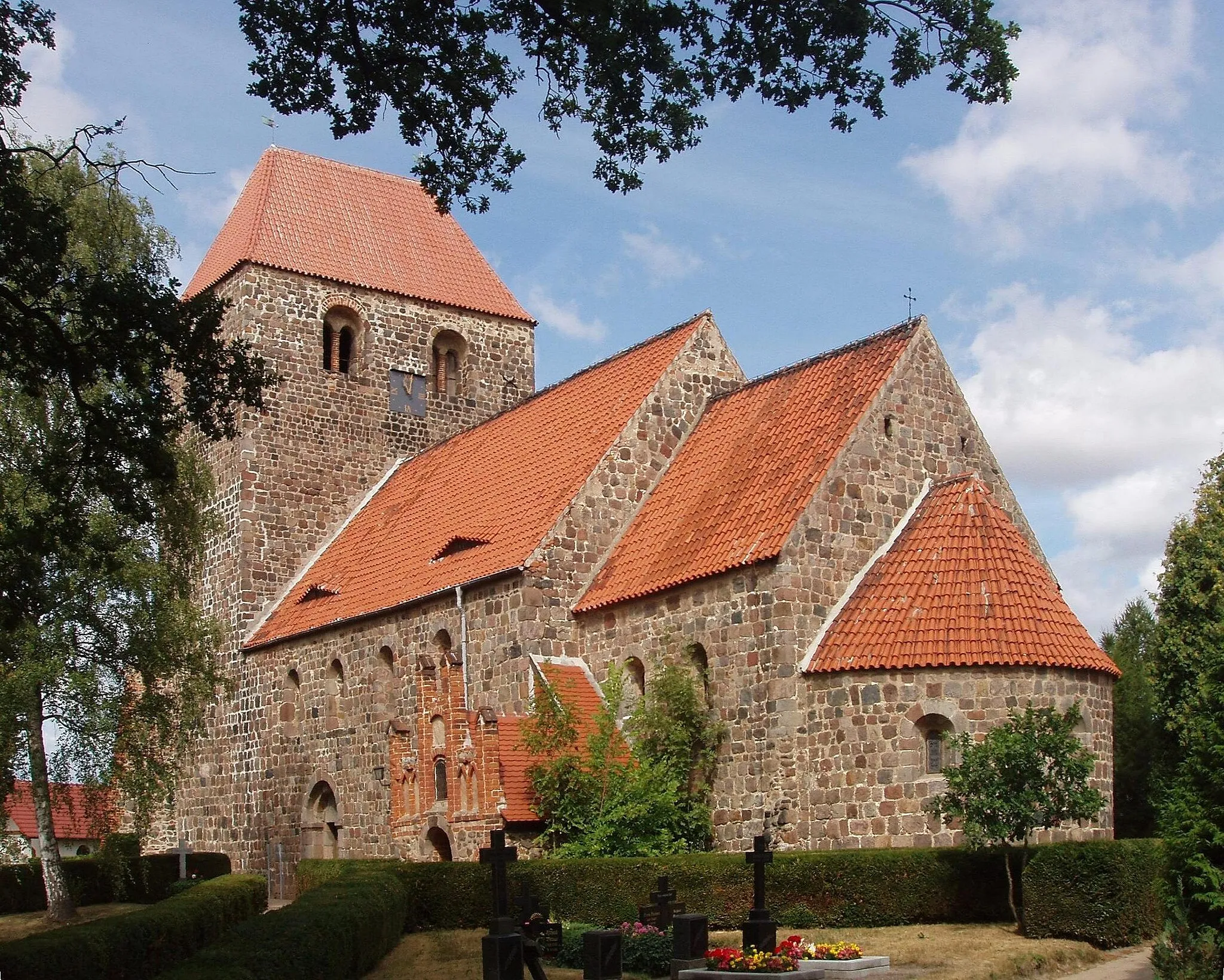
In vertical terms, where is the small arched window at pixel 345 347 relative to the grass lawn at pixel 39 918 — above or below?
above

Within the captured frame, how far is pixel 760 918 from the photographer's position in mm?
16719

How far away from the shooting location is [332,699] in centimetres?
2955

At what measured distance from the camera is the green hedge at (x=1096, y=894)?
1736 cm

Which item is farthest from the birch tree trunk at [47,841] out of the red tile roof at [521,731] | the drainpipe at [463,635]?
the red tile roof at [521,731]

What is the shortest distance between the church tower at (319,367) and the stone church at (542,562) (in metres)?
0.08

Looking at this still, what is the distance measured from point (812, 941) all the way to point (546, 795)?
6123 millimetres

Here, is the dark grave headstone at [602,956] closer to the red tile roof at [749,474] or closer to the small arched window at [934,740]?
the small arched window at [934,740]

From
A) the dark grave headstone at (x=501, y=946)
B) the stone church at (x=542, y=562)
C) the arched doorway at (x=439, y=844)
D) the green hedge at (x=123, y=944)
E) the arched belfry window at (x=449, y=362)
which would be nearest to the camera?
the green hedge at (x=123, y=944)

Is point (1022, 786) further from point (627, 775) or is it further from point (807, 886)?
point (627, 775)

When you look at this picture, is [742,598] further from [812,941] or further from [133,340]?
[133,340]

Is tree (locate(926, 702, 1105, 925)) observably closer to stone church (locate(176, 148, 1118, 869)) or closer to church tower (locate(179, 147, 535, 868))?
stone church (locate(176, 148, 1118, 869))

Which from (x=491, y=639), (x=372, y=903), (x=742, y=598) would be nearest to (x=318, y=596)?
(x=491, y=639)

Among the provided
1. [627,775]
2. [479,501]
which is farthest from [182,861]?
[627,775]

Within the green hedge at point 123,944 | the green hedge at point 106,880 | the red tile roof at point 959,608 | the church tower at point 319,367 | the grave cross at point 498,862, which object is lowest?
the green hedge at point 106,880
